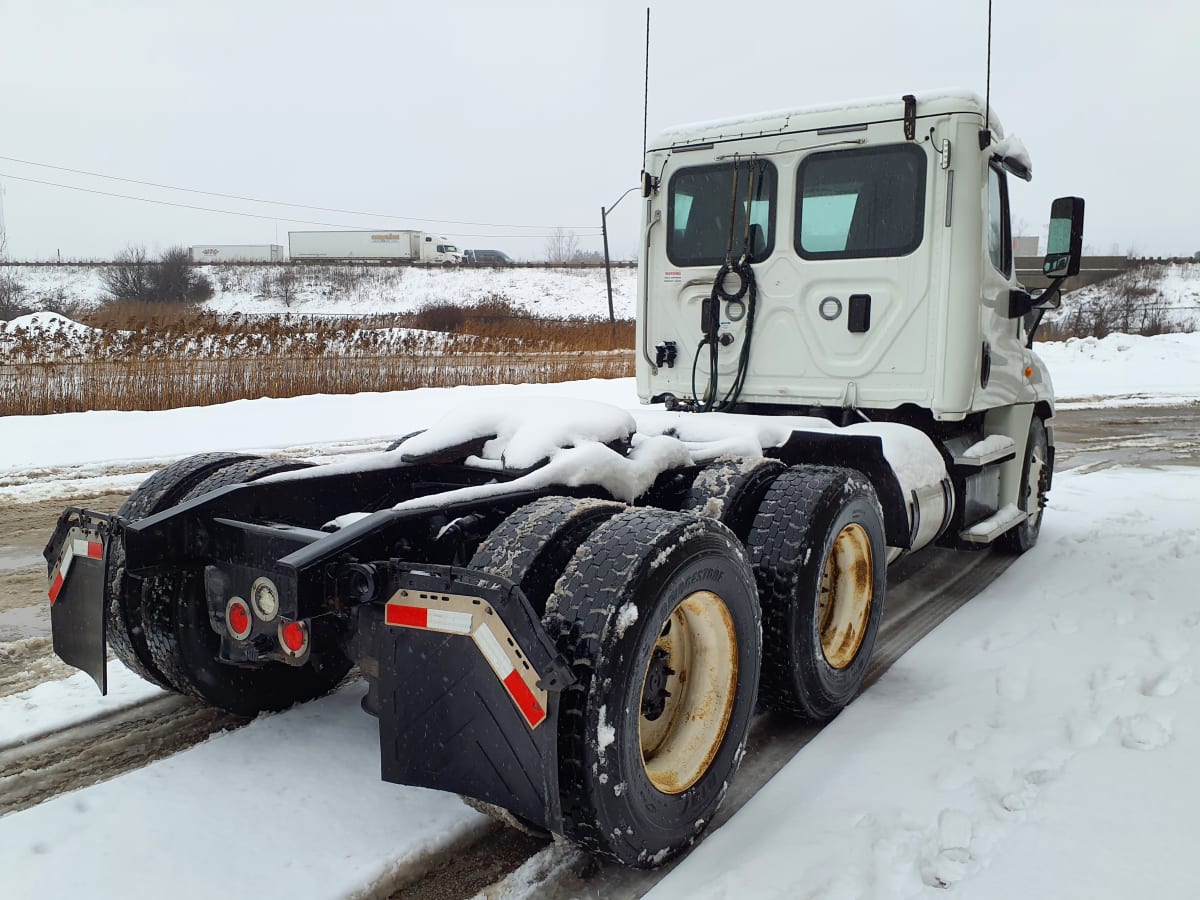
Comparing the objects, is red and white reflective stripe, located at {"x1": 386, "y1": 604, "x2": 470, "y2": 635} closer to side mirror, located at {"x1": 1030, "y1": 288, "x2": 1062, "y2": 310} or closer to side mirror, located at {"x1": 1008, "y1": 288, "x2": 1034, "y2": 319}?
side mirror, located at {"x1": 1008, "y1": 288, "x2": 1034, "y2": 319}

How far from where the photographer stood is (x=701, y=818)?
9.13 ft

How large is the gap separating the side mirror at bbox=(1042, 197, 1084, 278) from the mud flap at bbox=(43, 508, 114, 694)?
188 inches

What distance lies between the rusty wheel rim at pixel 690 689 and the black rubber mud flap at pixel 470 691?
0.56m

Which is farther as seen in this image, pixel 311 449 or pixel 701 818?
pixel 311 449

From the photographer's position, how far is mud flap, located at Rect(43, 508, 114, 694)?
2.84 meters

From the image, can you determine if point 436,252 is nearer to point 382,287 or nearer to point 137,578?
point 382,287

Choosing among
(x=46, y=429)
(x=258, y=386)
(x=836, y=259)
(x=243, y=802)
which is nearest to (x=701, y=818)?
(x=243, y=802)

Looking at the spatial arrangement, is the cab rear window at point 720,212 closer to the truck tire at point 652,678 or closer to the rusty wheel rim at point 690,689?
the truck tire at point 652,678

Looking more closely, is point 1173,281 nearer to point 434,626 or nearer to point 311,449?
point 311,449

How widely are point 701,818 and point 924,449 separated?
2637 mm

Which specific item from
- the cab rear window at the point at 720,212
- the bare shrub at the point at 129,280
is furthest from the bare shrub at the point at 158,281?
the cab rear window at the point at 720,212

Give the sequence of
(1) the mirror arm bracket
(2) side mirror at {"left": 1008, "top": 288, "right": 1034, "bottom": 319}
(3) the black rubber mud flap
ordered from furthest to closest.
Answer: (2) side mirror at {"left": 1008, "top": 288, "right": 1034, "bottom": 319}
(1) the mirror arm bracket
(3) the black rubber mud flap

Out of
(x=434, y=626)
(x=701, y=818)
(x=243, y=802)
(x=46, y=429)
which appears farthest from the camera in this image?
(x=46, y=429)

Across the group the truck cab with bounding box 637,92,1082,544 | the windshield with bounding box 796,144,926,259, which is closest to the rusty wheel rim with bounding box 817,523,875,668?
the truck cab with bounding box 637,92,1082,544
